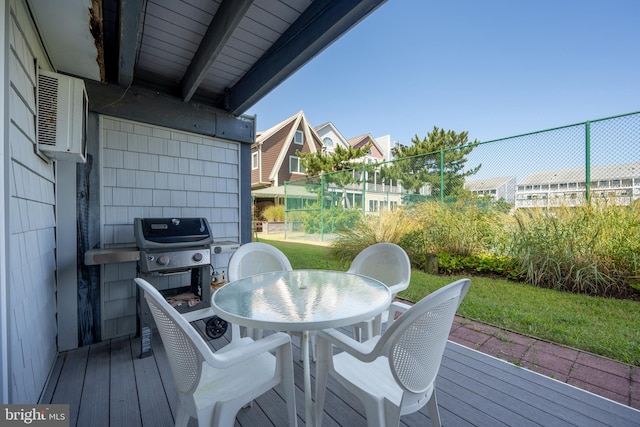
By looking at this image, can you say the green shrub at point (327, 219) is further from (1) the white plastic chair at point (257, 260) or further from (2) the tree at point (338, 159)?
(1) the white plastic chair at point (257, 260)

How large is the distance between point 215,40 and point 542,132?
4359 millimetres

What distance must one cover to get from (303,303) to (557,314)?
294 cm

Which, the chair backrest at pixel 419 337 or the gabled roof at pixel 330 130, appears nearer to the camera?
the chair backrest at pixel 419 337

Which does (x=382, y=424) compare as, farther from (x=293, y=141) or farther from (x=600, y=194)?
(x=293, y=141)

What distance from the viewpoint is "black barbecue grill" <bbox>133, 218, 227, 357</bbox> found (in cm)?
224

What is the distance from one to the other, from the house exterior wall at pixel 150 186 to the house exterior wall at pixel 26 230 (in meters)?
0.53

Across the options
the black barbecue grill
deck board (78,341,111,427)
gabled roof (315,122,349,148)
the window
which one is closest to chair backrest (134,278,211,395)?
deck board (78,341,111,427)

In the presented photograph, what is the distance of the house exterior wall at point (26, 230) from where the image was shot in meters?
1.28

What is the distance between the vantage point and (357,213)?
634 centimetres

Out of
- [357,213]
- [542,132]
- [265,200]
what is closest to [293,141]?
[265,200]

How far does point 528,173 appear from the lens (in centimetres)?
405

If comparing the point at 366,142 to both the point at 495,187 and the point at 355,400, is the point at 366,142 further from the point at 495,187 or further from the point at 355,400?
the point at 355,400

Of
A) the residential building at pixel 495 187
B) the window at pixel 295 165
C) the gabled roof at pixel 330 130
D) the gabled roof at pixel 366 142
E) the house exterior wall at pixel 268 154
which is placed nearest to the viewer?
the residential building at pixel 495 187

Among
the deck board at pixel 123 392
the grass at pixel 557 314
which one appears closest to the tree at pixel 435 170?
the grass at pixel 557 314
